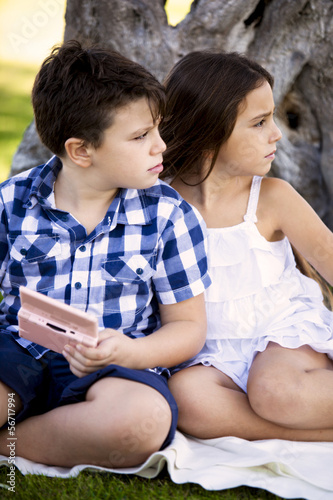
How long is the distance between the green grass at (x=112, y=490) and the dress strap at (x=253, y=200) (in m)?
0.91

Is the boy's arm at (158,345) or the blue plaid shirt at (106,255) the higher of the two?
the blue plaid shirt at (106,255)

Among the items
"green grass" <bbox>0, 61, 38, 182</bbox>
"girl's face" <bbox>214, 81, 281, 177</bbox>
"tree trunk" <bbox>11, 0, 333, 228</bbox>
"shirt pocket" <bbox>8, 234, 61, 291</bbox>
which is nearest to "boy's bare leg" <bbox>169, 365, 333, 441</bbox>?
"shirt pocket" <bbox>8, 234, 61, 291</bbox>

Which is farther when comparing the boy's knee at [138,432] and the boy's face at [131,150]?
the boy's face at [131,150]

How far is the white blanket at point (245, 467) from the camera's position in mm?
1608

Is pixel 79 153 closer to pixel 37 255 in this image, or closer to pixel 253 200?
pixel 37 255

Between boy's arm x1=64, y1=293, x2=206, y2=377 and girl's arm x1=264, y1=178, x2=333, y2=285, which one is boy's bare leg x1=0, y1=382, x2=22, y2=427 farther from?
girl's arm x1=264, y1=178, x2=333, y2=285

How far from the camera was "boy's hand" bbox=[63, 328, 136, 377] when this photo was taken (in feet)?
5.51

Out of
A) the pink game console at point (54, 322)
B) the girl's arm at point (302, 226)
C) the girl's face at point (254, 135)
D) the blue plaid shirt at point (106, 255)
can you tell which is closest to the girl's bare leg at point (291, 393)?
the blue plaid shirt at point (106, 255)

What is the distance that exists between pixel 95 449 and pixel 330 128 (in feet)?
6.95

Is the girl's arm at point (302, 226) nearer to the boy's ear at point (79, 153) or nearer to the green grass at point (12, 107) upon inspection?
the boy's ear at point (79, 153)

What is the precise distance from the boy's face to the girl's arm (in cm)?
52

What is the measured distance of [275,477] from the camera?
165 cm

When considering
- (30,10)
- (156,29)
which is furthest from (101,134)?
(30,10)

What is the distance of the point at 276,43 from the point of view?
10.0 ft
